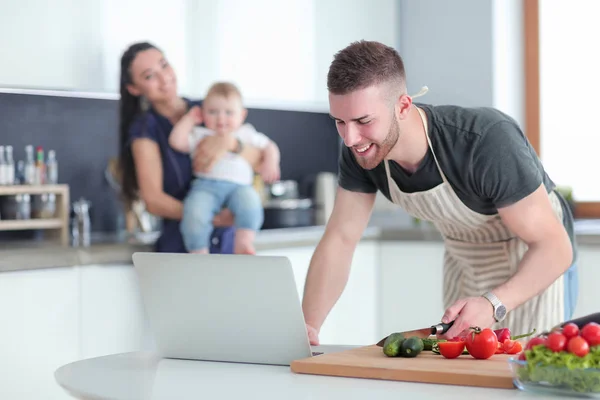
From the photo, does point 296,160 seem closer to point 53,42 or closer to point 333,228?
point 53,42

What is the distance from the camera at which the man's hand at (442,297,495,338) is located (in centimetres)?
188

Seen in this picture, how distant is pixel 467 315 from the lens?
6.21ft

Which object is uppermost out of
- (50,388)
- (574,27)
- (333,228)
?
(574,27)

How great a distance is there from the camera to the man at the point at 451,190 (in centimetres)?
201

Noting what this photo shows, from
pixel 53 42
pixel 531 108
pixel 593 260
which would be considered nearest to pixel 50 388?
pixel 53 42

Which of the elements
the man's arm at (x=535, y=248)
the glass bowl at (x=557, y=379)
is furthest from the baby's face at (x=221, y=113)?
the glass bowl at (x=557, y=379)

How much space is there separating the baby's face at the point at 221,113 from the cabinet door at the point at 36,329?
2.25 ft

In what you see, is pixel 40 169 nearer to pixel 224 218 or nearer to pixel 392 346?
pixel 224 218

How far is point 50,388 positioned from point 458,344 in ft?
5.28

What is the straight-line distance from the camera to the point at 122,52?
338 centimetres

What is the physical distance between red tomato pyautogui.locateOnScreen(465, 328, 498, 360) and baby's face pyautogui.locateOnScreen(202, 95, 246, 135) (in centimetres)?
171

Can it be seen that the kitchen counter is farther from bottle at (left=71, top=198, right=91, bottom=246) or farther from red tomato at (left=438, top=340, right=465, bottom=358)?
red tomato at (left=438, top=340, right=465, bottom=358)

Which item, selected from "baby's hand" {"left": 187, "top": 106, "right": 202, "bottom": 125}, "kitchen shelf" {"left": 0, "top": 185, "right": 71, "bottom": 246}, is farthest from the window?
"kitchen shelf" {"left": 0, "top": 185, "right": 71, "bottom": 246}

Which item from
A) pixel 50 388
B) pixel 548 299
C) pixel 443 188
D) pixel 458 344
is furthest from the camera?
pixel 50 388
